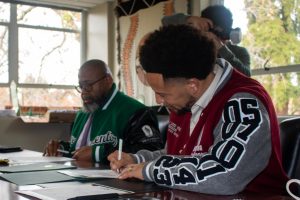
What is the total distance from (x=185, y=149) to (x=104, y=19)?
422 cm

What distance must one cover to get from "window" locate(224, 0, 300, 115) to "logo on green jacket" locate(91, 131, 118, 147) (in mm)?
1664

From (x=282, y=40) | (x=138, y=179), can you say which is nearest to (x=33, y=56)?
(x=282, y=40)

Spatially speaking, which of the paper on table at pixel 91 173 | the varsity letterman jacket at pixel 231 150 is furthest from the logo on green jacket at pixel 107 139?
the varsity letterman jacket at pixel 231 150

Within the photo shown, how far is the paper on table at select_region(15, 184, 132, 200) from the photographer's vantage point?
97 centimetres

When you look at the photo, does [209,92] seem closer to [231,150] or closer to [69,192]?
[231,150]

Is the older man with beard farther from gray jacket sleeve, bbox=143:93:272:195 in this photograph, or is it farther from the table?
gray jacket sleeve, bbox=143:93:272:195

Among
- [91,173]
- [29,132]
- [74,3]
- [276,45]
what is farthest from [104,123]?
[74,3]

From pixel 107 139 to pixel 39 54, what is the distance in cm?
352

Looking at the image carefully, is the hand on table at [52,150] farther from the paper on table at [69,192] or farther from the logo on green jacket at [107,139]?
the paper on table at [69,192]

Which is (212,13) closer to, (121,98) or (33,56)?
(121,98)

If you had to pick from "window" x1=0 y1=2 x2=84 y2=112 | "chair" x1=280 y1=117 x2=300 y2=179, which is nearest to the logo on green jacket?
"chair" x1=280 y1=117 x2=300 y2=179

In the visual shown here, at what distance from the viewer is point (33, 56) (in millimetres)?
5223

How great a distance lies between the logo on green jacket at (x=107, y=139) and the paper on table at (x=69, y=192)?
0.89 metres

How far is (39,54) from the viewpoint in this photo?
17.3ft
